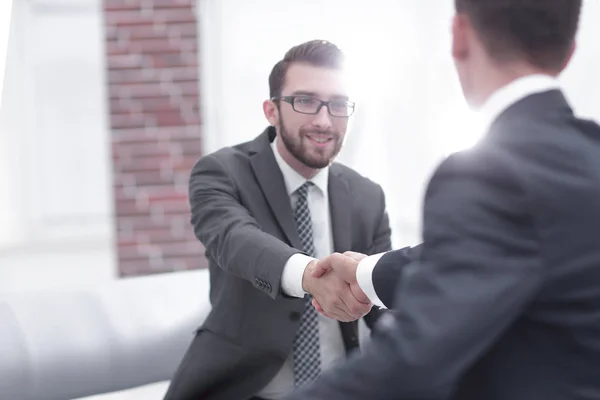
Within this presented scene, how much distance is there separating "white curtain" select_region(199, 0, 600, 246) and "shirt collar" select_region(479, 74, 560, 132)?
2.90m

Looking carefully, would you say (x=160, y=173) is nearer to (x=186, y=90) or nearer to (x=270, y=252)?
(x=186, y=90)

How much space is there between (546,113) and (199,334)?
57.3 inches

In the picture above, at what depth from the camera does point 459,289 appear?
79 cm

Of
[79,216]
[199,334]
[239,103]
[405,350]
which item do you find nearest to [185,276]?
[199,334]

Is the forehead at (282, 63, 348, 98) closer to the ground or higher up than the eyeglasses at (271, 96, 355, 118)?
higher up

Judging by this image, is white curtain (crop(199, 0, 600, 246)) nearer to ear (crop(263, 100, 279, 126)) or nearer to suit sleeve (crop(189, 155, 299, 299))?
ear (crop(263, 100, 279, 126))

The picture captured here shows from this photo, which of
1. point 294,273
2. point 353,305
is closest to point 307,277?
point 294,273

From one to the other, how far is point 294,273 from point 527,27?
0.97 m

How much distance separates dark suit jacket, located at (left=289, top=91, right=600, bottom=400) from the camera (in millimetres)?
793

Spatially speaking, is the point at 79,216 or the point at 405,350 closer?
the point at 405,350

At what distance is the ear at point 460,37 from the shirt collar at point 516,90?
0.25 feet

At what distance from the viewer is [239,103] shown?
3.86m

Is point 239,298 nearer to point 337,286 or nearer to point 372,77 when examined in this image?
point 337,286

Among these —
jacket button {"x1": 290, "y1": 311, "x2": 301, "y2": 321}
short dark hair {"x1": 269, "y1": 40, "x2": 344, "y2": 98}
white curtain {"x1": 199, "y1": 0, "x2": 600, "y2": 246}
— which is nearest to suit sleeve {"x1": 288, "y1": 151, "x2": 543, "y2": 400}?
jacket button {"x1": 290, "y1": 311, "x2": 301, "y2": 321}
